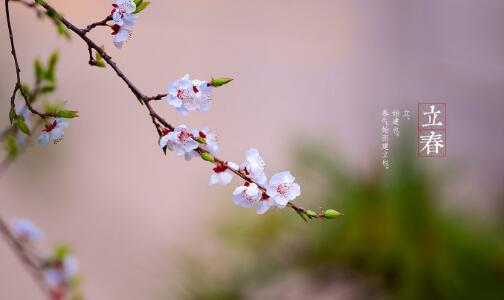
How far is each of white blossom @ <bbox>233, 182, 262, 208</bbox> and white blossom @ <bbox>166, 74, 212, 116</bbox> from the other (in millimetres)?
66

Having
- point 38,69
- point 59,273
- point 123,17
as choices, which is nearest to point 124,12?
point 123,17

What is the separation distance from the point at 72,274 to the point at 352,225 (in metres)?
0.69

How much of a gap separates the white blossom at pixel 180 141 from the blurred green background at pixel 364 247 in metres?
0.86

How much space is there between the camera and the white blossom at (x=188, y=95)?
0.50 meters

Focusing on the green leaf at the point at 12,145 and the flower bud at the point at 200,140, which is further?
the green leaf at the point at 12,145

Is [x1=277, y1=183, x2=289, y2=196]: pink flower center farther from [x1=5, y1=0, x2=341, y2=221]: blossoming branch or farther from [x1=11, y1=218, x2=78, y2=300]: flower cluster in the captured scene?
[x1=11, y1=218, x2=78, y2=300]: flower cluster

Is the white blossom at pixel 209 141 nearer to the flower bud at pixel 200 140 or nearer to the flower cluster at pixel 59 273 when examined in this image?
the flower bud at pixel 200 140

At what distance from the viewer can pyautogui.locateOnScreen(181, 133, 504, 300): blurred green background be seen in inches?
50.1

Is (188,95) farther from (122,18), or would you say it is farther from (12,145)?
(12,145)

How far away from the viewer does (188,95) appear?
498 mm

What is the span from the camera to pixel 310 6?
2023 millimetres

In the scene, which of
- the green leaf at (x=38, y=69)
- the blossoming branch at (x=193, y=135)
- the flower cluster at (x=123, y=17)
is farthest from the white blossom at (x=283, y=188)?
the green leaf at (x=38, y=69)

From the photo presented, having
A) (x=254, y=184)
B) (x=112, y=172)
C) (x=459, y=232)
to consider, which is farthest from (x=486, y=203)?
(x=254, y=184)

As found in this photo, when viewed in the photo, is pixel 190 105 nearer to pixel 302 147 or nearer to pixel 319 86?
pixel 302 147
